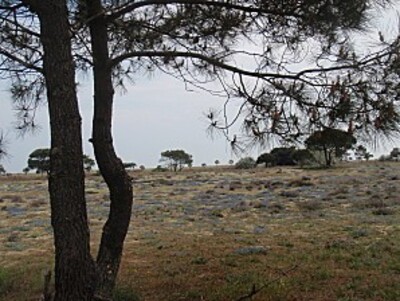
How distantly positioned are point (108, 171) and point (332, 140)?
65.1 inches

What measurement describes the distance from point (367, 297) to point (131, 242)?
545 centimetres

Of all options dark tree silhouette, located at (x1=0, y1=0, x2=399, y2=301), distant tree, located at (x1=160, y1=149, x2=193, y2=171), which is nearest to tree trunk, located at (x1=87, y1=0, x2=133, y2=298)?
dark tree silhouette, located at (x1=0, y1=0, x2=399, y2=301)

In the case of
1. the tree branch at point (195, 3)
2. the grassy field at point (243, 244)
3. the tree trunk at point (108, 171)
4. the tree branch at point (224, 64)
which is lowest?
the grassy field at point (243, 244)

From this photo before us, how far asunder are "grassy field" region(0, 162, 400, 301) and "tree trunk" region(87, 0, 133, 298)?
42.3 inches

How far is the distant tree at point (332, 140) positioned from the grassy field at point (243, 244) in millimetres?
1154

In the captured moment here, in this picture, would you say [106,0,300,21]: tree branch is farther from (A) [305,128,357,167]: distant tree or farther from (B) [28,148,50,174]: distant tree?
(B) [28,148,50,174]: distant tree

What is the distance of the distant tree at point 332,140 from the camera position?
393cm

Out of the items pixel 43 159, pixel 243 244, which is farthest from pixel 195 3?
pixel 243 244

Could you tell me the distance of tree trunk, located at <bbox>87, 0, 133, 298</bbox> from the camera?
4168mm

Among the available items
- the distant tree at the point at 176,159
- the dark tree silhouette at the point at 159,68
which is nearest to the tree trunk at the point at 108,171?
the dark tree silhouette at the point at 159,68

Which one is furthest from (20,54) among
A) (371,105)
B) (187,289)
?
(371,105)

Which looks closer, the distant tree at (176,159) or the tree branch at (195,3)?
the tree branch at (195,3)

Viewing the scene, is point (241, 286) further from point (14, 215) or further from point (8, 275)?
point (14, 215)

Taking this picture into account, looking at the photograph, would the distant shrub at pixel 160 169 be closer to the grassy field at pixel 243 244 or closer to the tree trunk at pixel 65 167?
the grassy field at pixel 243 244
